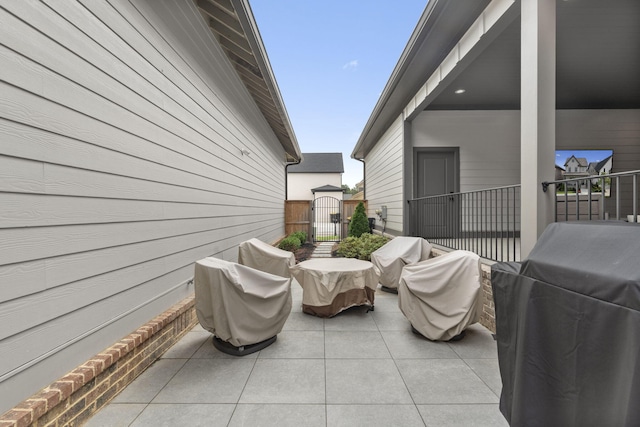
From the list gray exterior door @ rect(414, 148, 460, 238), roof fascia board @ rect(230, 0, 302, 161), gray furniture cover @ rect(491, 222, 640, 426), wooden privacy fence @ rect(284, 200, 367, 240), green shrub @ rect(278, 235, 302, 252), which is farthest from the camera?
wooden privacy fence @ rect(284, 200, 367, 240)

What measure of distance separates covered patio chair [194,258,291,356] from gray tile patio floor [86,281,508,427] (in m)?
0.17

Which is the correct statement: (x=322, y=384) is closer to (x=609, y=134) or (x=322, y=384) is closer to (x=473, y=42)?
(x=473, y=42)

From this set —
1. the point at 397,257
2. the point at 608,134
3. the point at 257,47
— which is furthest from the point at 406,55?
the point at 608,134

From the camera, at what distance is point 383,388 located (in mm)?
2242

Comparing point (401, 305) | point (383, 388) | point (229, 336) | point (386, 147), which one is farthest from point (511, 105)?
point (229, 336)

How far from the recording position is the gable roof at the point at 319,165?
26953mm

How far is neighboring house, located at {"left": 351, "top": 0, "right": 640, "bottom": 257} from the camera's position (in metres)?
2.79

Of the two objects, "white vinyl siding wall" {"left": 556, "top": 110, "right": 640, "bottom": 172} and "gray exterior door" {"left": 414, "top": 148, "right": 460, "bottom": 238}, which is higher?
"white vinyl siding wall" {"left": 556, "top": 110, "right": 640, "bottom": 172}

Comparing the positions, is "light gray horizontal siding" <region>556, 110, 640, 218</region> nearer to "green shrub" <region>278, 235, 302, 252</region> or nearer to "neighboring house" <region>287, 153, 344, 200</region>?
"green shrub" <region>278, 235, 302, 252</region>

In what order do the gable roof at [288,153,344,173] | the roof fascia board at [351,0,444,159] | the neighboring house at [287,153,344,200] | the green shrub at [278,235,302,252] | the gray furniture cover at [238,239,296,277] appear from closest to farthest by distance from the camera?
the roof fascia board at [351,0,444,159] < the gray furniture cover at [238,239,296,277] < the green shrub at [278,235,302,252] < the neighboring house at [287,153,344,200] < the gable roof at [288,153,344,173]

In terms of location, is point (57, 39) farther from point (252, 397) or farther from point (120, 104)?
point (252, 397)

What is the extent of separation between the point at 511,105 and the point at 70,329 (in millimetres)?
8502

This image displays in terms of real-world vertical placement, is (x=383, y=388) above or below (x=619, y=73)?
below

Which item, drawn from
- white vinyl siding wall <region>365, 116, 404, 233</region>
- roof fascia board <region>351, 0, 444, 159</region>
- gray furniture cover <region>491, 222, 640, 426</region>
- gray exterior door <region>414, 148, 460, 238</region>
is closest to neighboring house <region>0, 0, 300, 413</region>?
roof fascia board <region>351, 0, 444, 159</region>
